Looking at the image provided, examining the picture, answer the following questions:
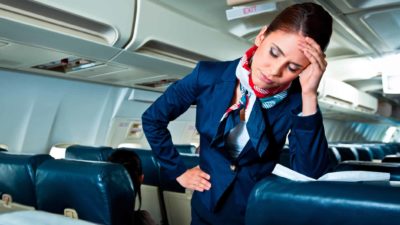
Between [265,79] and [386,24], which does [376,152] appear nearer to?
[386,24]

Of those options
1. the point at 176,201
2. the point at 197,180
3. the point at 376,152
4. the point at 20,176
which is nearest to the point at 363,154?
the point at 376,152

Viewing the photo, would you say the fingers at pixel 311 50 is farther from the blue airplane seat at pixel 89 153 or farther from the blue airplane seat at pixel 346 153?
the blue airplane seat at pixel 346 153

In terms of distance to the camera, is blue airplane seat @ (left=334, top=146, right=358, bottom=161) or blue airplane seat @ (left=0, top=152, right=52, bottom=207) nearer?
blue airplane seat @ (left=0, top=152, right=52, bottom=207)

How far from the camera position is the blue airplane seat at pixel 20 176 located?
2.06m

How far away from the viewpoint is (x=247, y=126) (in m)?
1.49

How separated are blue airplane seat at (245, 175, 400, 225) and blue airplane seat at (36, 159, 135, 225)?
0.84m

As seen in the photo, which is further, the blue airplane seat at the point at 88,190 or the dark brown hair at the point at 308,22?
the blue airplane seat at the point at 88,190

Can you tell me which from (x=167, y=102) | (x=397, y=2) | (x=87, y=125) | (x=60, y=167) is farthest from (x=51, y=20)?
(x=87, y=125)

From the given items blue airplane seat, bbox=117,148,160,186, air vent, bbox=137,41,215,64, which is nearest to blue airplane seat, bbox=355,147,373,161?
air vent, bbox=137,41,215,64

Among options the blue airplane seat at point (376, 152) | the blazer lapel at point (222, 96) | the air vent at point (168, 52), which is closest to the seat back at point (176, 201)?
the air vent at point (168, 52)

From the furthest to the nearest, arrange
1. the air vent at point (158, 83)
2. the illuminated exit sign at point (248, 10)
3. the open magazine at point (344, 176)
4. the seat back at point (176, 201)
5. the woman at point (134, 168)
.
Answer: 1. the air vent at point (158, 83)
2. the seat back at point (176, 201)
3. the illuminated exit sign at point (248, 10)
4. the woman at point (134, 168)
5. the open magazine at point (344, 176)

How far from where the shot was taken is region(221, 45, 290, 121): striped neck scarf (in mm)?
1483

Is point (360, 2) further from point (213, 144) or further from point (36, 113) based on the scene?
point (36, 113)

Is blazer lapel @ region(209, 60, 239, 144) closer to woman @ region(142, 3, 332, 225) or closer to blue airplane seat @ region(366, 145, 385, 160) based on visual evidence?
woman @ region(142, 3, 332, 225)
